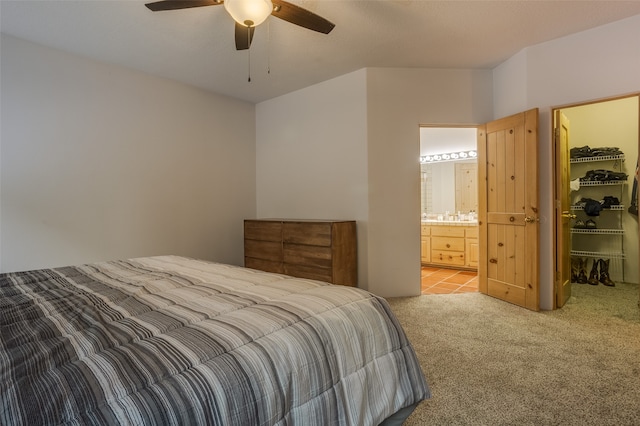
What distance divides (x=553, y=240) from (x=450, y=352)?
5.93 feet

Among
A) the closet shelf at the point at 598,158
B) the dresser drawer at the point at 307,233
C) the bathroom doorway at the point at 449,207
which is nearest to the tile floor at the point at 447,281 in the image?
the bathroom doorway at the point at 449,207

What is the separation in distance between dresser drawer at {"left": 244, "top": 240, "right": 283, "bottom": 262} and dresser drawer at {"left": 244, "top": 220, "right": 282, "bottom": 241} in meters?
0.06

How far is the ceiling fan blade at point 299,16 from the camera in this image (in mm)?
1958

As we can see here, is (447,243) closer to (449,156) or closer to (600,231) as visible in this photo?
(449,156)

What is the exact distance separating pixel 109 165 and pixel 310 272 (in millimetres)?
2429

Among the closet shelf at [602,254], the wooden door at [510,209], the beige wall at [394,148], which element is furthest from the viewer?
the closet shelf at [602,254]

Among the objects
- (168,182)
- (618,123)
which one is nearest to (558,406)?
(168,182)

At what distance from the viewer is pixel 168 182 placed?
3.77m

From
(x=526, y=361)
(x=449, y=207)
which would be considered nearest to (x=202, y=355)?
(x=526, y=361)

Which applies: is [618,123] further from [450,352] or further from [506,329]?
[450,352]

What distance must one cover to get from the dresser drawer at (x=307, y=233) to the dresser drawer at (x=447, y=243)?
283 centimetres

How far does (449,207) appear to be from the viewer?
595 centimetres

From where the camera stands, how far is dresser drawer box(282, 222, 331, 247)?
3436 millimetres

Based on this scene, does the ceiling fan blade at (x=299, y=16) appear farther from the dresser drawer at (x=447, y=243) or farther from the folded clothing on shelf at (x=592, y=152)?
the dresser drawer at (x=447, y=243)
